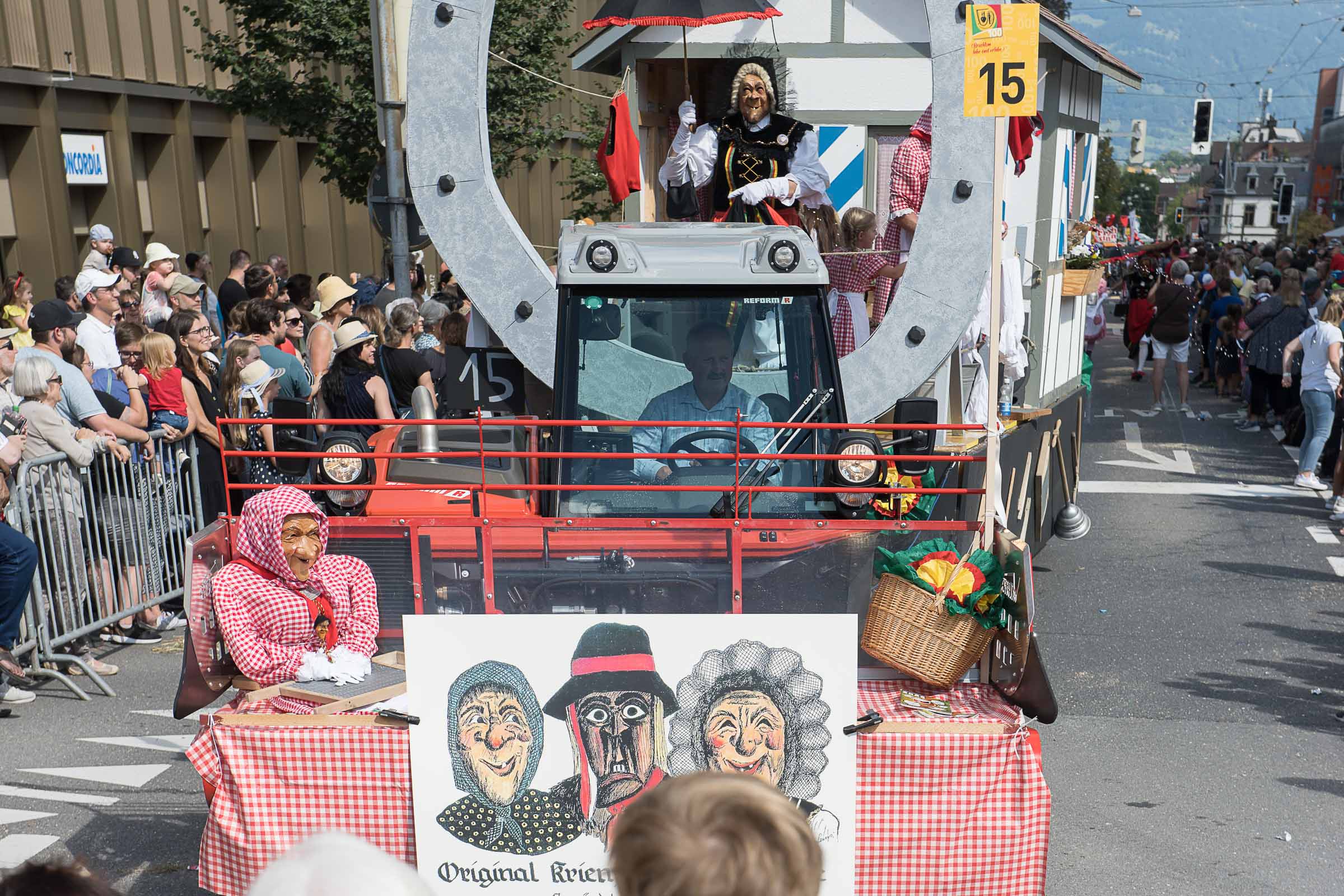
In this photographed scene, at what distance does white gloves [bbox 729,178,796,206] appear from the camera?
7.67m

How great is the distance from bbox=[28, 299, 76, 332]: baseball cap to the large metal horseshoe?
297 cm

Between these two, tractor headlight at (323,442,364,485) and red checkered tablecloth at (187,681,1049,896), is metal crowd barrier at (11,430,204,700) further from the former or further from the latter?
red checkered tablecloth at (187,681,1049,896)

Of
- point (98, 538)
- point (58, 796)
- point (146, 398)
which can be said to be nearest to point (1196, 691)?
point (58, 796)

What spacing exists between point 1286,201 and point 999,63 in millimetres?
58763

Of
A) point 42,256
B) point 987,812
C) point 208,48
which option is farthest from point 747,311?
point 42,256

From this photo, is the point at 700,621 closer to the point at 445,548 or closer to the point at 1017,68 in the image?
the point at 445,548

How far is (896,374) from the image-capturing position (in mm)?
7137

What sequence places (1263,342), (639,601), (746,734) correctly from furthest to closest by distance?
(1263,342), (639,601), (746,734)

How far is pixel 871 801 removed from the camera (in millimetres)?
4273

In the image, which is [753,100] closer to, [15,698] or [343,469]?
[343,469]

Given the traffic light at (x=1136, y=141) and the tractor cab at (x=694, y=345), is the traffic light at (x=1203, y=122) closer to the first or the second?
the tractor cab at (x=694, y=345)

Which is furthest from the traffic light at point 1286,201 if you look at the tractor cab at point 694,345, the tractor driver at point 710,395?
the tractor driver at point 710,395

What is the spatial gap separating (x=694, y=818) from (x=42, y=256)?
777 inches

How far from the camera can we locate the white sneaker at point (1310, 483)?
534 inches
